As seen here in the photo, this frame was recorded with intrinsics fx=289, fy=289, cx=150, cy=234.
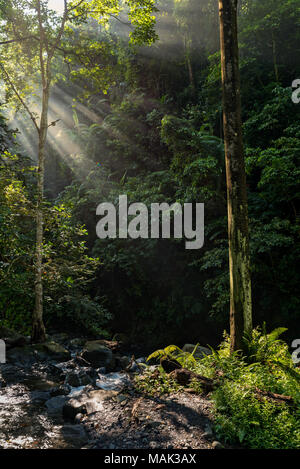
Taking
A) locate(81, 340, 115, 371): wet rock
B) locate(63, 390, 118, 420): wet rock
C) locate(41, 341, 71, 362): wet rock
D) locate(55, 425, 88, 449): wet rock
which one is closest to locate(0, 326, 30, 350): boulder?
locate(41, 341, 71, 362): wet rock

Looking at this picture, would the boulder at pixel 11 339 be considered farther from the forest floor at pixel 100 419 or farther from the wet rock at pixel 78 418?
the wet rock at pixel 78 418

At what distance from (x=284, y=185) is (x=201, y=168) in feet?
8.86

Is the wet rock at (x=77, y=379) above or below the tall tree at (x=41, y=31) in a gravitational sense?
below

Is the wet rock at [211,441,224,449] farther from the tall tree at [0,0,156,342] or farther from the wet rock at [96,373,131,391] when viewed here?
the tall tree at [0,0,156,342]

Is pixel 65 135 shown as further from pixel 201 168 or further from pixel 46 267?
pixel 46 267

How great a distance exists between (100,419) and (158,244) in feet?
27.6

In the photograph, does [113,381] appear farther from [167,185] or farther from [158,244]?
[167,185]

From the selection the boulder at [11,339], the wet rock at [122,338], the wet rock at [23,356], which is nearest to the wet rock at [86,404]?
the wet rock at [23,356]

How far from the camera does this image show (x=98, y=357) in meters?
7.48

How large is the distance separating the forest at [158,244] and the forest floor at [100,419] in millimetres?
29

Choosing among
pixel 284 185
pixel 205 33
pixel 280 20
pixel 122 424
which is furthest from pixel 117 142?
pixel 122 424

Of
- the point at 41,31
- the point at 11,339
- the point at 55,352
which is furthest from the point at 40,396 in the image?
the point at 41,31

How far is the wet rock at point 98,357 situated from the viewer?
733 cm

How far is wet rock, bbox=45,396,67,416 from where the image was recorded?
462 centimetres
